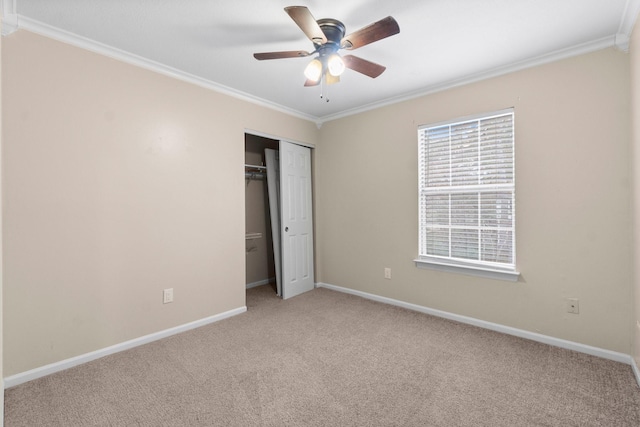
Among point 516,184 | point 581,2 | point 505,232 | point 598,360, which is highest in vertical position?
point 581,2

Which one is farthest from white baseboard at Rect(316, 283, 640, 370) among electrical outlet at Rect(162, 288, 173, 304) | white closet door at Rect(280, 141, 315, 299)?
electrical outlet at Rect(162, 288, 173, 304)

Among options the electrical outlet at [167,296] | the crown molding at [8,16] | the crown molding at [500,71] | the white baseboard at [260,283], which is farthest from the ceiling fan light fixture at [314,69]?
the white baseboard at [260,283]

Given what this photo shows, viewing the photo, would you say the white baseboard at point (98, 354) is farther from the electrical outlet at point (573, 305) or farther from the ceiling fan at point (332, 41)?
the electrical outlet at point (573, 305)

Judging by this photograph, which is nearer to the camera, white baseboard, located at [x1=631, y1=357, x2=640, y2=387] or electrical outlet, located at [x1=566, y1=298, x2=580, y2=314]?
white baseboard, located at [x1=631, y1=357, x2=640, y2=387]

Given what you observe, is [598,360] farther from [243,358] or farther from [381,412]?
[243,358]

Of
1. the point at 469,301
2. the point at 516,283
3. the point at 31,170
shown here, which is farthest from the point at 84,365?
the point at 516,283

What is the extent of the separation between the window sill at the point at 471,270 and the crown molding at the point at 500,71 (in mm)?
1830

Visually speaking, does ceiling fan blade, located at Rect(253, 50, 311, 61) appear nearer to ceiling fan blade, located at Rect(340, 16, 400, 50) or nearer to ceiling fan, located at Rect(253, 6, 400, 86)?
ceiling fan, located at Rect(253, 6, 400, 86)

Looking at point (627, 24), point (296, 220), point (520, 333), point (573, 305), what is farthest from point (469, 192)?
point (296, 220)

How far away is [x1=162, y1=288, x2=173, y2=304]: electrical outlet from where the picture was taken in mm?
2867

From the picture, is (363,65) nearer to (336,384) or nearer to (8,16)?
(336,384)

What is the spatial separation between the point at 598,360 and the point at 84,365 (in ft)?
12.9

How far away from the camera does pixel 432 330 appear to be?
2.98 m

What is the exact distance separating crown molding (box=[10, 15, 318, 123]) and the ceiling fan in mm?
1239
